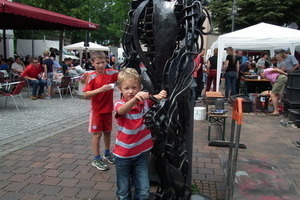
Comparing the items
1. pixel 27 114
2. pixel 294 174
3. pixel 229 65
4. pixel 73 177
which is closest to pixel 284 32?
pixel 229 65

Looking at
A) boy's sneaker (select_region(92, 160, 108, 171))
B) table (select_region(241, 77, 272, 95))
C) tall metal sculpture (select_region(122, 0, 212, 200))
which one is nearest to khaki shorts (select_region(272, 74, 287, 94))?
table (select_region(241, 77, 272, 95))

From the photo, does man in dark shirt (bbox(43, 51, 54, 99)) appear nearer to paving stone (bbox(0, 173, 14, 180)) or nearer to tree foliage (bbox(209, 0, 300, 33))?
paving stone (bbox(0, 173, 14, 180))

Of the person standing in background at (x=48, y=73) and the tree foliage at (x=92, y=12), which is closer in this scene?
the person standing in background at (x=48, y=73)

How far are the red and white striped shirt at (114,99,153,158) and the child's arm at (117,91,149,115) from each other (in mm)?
118

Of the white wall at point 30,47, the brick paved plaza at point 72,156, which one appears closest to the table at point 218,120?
the brick paved plaza at point 72,156

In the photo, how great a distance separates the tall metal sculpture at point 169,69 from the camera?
2496 millimetres

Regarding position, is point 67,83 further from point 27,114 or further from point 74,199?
point 74,199

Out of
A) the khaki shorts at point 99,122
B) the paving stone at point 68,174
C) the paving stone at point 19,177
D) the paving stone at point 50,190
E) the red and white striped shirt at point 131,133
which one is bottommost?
the paving stone at point 50,190

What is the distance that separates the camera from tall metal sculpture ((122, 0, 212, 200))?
2496mm

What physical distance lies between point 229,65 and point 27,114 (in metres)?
6.81

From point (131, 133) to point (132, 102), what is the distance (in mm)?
381

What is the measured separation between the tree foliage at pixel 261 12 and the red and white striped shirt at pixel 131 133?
2328 cm

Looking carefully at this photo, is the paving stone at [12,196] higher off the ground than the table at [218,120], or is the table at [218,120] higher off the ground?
the table at [218,120]

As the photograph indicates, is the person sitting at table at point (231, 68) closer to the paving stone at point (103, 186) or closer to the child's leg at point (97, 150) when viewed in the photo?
the child's leg at point (97, 150)
